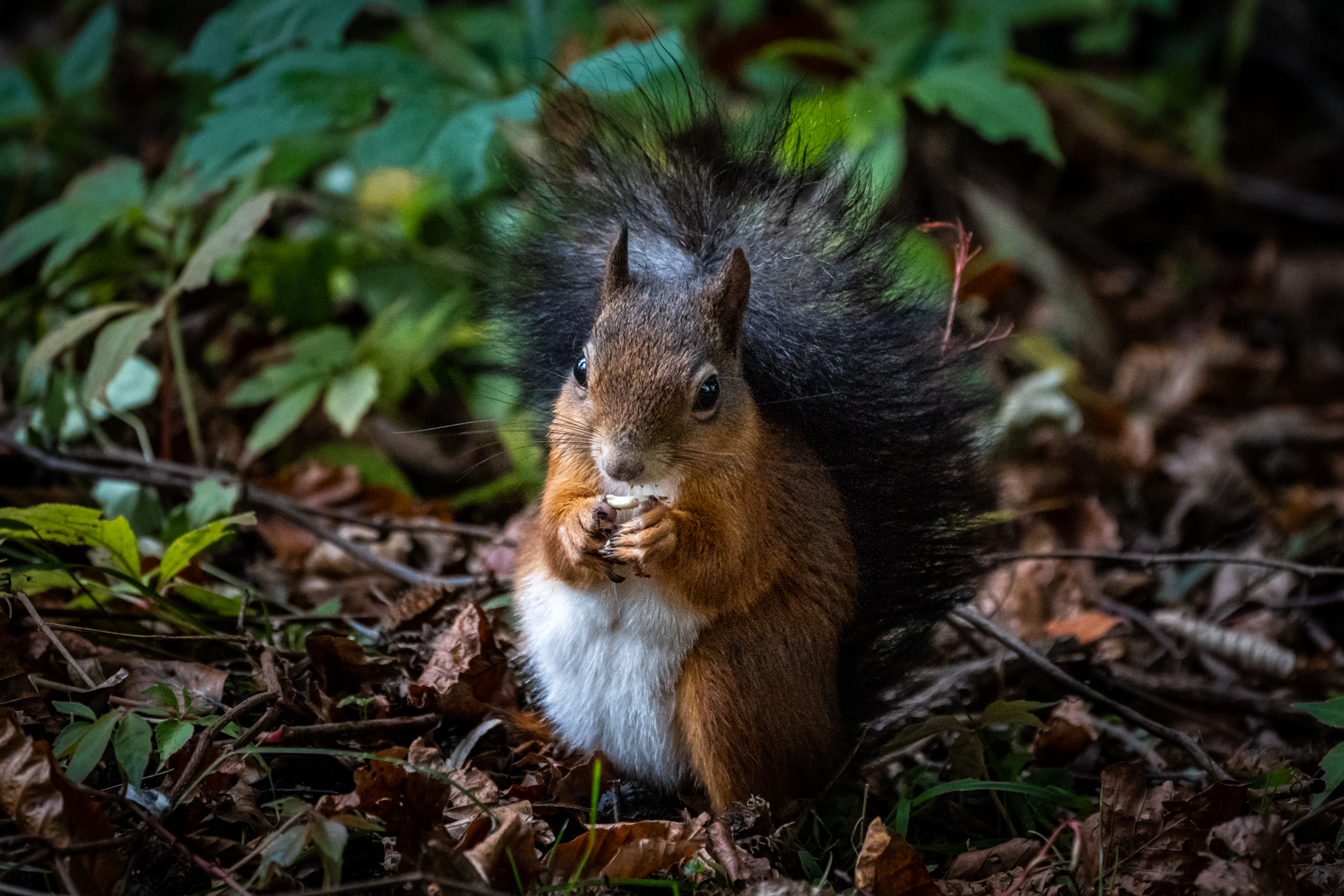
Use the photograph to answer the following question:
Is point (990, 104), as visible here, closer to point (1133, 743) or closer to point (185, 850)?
point (1133, 743)

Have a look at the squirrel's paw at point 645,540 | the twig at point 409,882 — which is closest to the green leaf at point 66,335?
the twig at point 409,882

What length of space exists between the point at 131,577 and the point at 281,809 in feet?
2.29

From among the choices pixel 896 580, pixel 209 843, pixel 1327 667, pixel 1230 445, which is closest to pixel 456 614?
pixel 209 843

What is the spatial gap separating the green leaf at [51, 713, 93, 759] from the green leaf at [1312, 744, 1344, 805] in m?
2.22

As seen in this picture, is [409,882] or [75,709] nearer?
[409,882]

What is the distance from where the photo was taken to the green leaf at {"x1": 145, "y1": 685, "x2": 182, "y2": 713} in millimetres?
2135

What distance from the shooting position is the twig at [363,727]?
220 cm

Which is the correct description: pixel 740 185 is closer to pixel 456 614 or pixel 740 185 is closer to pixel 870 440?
pixel 870 440

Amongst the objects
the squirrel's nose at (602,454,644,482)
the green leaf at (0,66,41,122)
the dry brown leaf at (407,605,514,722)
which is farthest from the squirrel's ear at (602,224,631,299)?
the green leaf at (0,66,41,122)

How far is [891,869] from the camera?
6.59 feet

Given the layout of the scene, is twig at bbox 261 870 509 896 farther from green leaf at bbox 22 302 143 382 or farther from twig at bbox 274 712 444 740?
green leaf at bbox 22 302 143 382

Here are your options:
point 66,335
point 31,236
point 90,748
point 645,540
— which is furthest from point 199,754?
point 31,236

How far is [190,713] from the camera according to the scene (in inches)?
85.2

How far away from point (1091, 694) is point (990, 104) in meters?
1.78
